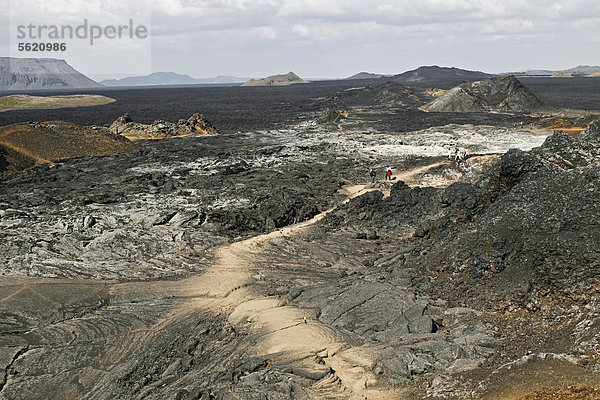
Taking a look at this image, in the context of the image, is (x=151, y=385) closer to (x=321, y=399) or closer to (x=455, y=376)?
(x=321, y=399)

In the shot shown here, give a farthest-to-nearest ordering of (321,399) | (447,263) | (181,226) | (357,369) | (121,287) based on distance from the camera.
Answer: (181,226), (121,287), (447,263), (357,369), (321,399)

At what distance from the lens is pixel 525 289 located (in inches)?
455

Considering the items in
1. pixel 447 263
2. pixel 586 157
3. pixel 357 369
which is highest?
pixel 586 157

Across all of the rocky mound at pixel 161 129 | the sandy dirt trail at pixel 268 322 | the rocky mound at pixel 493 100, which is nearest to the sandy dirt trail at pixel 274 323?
the sandy dirt trail at pixel 268 322

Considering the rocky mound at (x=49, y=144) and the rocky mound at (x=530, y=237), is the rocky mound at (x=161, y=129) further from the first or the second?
the rocky mound at (x=530, y=237)

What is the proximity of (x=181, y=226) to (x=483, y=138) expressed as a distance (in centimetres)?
3446

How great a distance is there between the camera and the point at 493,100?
71750 millimetres

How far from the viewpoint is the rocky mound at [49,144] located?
34094 millimetres

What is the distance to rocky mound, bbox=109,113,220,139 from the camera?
51094 millimetres

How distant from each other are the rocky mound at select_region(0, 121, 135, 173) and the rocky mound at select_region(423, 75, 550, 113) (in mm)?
48083

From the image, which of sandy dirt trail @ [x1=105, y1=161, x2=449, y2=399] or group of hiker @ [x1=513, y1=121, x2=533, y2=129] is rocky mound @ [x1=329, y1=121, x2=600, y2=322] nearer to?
sandy dirt trail @ [x1=105, y1=161, x2=449, y2=399]

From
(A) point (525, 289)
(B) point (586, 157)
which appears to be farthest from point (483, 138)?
(A) point (525, 289)

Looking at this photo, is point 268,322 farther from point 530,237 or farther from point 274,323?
point 530,237

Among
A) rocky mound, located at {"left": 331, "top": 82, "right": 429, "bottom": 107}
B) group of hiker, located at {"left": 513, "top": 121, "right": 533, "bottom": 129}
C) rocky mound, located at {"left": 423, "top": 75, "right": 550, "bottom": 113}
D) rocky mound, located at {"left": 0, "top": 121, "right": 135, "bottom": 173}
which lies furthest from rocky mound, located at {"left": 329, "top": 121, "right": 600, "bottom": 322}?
rocky mound, located at {"left": 331, "top": 82, "right": 429, "bottom": 107}
